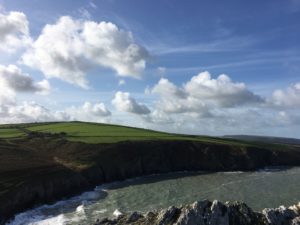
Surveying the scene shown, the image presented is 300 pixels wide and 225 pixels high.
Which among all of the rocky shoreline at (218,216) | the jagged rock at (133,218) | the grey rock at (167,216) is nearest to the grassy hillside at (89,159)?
the jagged rock at (133,218)

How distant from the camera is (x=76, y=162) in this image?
303ft

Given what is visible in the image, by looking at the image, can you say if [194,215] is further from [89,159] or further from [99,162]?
[89,159]

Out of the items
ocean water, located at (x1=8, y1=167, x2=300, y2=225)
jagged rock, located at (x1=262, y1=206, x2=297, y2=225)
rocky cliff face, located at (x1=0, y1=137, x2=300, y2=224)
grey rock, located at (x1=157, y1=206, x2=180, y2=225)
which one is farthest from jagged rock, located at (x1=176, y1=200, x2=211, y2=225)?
rocky cliff face, located at (x1=0, y1=137, x2=300, y2=224)

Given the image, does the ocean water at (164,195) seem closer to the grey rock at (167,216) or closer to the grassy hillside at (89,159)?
the grassy hillside at (89,159)

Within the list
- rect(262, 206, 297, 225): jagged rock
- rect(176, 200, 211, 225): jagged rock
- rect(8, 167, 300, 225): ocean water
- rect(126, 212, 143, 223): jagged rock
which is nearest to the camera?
rect(176, 200, 211, 225): jagged rock

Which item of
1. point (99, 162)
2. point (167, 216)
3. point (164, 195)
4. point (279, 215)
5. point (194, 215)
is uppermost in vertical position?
point (99, 162)

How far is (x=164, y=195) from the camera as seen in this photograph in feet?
246

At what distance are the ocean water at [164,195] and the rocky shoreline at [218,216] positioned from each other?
20235 mm

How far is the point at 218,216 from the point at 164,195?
125 ft

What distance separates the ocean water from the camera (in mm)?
62188

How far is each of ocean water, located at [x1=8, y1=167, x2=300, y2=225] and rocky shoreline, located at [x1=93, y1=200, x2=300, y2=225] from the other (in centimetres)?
2024

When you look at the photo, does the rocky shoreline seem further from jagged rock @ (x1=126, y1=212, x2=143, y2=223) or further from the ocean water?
the ocean water

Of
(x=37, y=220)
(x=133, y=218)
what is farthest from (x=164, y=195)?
(x=133, y=218)

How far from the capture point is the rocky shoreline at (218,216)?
37.6m
